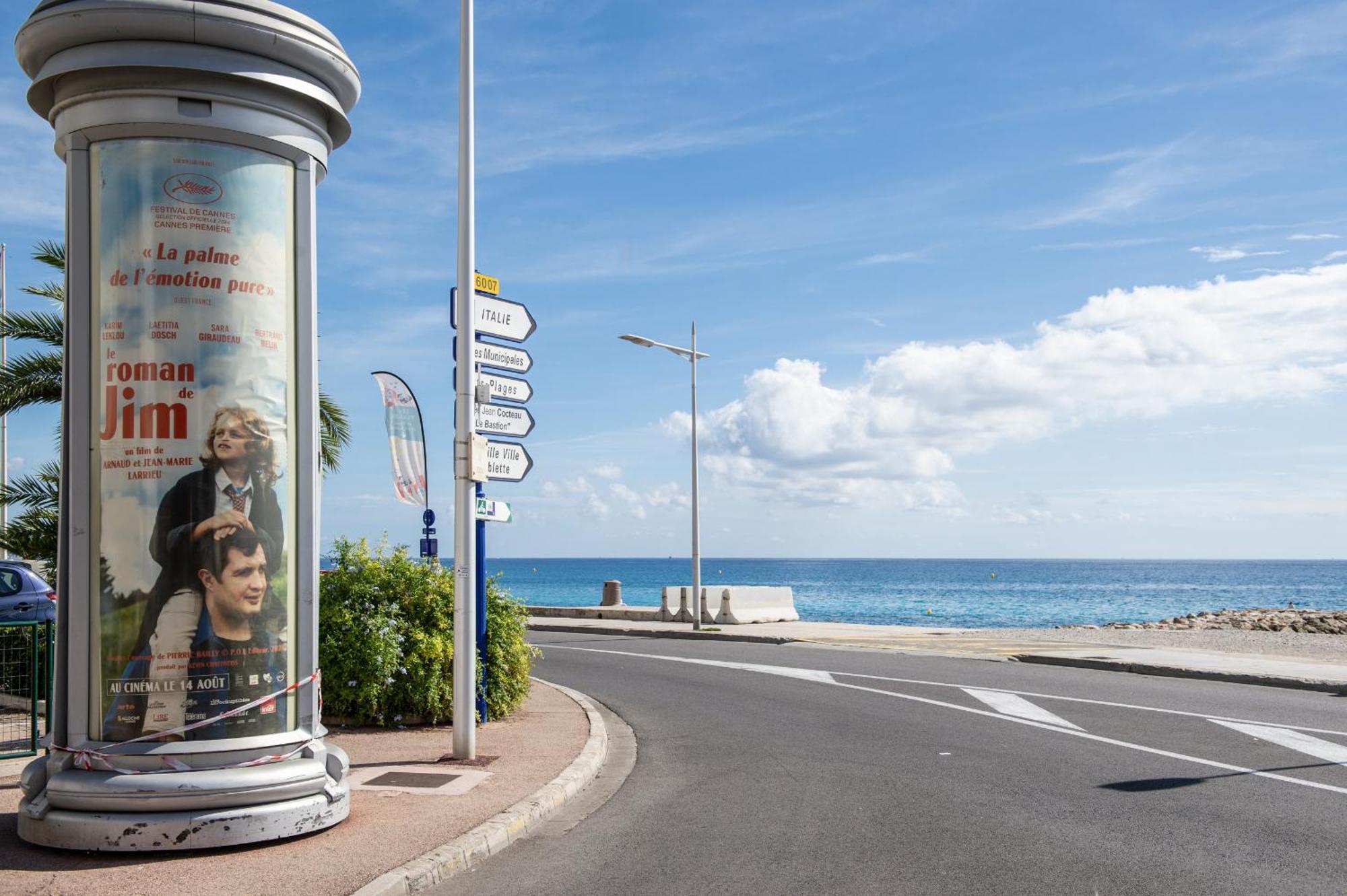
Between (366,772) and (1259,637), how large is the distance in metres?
21.2

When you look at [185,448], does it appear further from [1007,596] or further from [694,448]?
[1007,596]

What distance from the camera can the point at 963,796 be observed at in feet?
26.8

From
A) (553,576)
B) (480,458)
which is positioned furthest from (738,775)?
(553,576)

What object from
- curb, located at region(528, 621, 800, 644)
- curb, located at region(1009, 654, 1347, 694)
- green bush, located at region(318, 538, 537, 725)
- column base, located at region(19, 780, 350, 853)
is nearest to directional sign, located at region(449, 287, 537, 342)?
green bush, located at region(318, 538, 537, 725)

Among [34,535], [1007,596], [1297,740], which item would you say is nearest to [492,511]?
[1297,740]

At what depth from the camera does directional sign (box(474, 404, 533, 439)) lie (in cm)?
1023

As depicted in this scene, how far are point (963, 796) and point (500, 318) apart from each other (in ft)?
19.1

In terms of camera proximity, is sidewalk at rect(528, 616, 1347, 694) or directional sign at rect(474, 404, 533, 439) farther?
sidewalk at rect(528, 616, 1347, 694)

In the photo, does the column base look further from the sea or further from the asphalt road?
the sea

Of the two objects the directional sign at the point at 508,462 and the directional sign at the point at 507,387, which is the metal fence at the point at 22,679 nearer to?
the directional sign at the point at 508,462

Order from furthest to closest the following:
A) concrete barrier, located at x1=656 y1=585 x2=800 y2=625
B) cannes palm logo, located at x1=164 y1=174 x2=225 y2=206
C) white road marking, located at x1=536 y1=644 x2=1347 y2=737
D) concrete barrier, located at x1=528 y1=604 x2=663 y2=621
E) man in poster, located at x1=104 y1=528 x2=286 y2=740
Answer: concrete barrier, located at x1=528 y1=604 x2=663 y2=621
concrete barrier, located at x1=656 y1=585 x2=800 y2=625
white road marking, located at x1=536 y1=644 x2=1347 y2=737
cannes palm logo, located at x1=164 y1=174 x2=225 y2=206
man in poster, located at x1=104 y1=528 x2=286 y2=740

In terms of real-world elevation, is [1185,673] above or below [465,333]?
below

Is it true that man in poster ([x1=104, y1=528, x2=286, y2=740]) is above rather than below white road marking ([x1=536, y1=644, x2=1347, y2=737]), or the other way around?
above

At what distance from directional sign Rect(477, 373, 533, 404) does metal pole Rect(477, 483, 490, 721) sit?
1.04 metres
